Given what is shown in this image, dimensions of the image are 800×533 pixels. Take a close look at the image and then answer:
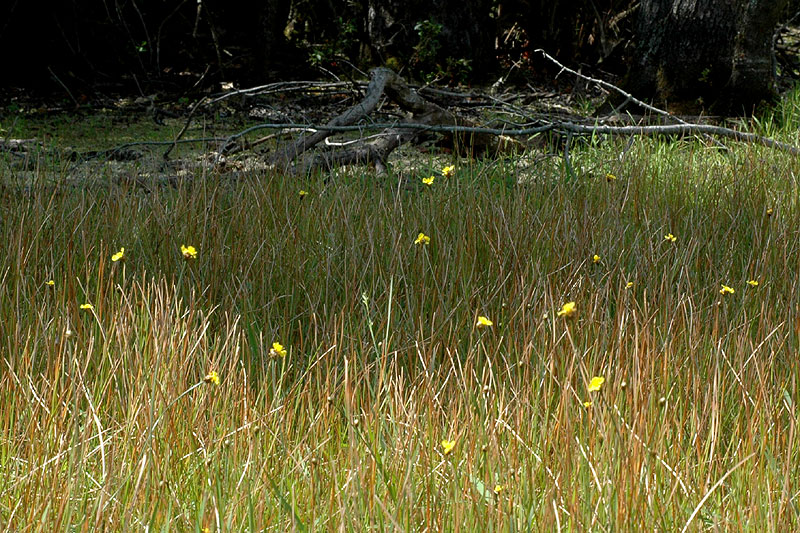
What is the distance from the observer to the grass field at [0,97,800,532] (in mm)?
1322

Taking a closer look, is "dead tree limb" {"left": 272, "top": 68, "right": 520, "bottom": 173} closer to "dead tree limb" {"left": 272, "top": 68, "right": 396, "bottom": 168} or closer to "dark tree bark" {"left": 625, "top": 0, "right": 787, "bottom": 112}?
"dead tree limb" {"left": 272, "top": 68, "right": 396, "bottom": 168}

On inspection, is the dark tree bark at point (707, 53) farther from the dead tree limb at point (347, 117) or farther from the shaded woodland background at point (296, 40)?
the dead tree limb at point (347, 117)

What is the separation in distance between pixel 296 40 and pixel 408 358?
5.19 m

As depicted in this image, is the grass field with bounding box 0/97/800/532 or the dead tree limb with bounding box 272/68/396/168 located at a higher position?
the dead tree limb with bounding box 272/68/396/168

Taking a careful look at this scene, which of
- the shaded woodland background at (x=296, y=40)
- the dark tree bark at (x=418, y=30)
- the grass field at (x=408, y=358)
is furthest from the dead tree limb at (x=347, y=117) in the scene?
the dark tree bark at (x=418, y=30)

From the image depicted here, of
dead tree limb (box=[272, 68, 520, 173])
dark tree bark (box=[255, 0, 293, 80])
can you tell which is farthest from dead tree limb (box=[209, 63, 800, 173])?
dark tree bark (box=[255, 0, 293, 80])

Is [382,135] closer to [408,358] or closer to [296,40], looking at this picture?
[408,358]

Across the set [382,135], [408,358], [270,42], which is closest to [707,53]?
[382,135]

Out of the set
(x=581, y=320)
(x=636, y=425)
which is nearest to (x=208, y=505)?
(x=636, y=425)

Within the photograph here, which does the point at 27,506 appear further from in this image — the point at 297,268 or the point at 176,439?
the point at 297,268

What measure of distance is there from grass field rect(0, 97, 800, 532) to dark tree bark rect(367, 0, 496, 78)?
10.3 feet

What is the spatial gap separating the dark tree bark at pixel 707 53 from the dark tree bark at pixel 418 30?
1.80m

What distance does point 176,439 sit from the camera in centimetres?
150

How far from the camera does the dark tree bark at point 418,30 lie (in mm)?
6254
